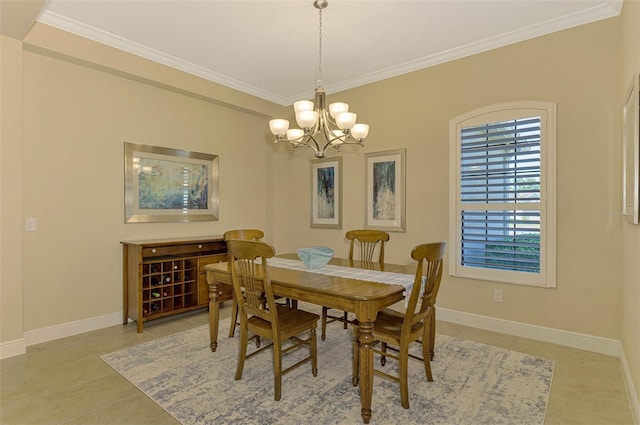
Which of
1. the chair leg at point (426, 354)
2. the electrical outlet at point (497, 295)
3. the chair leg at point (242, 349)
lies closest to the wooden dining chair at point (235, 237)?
the chair leg at point (242, 349)

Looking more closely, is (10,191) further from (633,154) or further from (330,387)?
(633,154)

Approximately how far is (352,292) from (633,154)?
199 centimetres

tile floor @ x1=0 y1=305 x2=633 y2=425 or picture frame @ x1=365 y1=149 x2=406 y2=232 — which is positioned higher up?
picture frame @ x1=365 y1=149 x2=406 y2=232

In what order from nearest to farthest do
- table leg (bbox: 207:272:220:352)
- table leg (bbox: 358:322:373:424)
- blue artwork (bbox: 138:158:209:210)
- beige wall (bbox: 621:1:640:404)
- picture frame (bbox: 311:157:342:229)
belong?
table leg (bbox: 358:322:373:424) < beige wall (bbox: 621:1:640:404) < table leg (bbox: 207:272:220:352) < blue artwork (bbox: 138:158:209:210) < picture frame (bbox: 311:157:342:229)

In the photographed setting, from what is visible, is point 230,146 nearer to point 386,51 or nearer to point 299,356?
point 386,51

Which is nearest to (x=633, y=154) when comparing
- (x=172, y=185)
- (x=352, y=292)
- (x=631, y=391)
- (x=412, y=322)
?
(x=631, y=391)

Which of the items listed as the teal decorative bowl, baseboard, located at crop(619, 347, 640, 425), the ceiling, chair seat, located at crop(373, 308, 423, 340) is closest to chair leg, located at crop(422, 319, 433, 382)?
chair seat, located at crop(373, 308, 423, 340)

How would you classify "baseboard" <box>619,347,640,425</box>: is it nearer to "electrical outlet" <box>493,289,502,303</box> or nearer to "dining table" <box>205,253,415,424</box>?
"electrical outlet" <box>493,289,502,303</box>

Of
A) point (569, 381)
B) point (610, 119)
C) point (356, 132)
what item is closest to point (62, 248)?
point (356, 132)

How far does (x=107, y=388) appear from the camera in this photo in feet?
7.75

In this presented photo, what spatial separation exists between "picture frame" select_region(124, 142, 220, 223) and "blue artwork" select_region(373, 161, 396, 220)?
85.6 inches

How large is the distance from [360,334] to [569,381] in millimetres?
1710

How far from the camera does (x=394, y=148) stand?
4.18 metres

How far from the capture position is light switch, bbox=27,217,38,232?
315 centimetres
